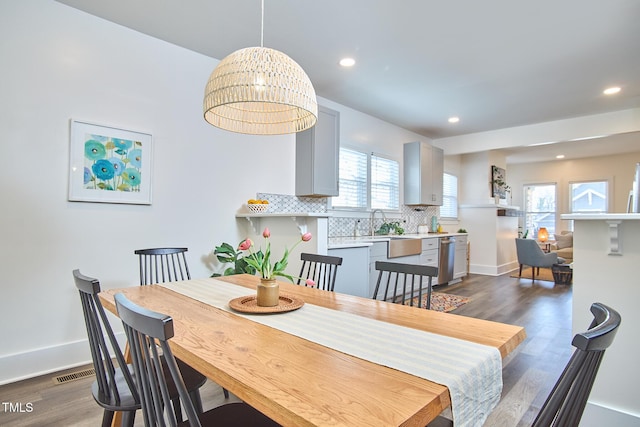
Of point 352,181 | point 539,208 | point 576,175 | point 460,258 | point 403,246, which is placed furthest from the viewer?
point 539,208

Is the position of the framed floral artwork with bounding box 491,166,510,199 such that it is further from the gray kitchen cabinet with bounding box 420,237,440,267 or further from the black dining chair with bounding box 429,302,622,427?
the black dining chair with bounding box 429,302,622,427

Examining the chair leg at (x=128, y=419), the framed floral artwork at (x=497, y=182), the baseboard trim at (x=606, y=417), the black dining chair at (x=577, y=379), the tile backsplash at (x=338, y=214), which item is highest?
the framed floral artwork at (x=497, y=182)

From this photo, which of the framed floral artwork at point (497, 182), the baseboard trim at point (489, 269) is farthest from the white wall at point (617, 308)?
the framed floral artwork at point (497, 182)

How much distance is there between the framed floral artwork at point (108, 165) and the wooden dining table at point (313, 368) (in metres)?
1.53

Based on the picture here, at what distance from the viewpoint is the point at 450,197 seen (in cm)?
735

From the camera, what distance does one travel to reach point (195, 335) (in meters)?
1.21

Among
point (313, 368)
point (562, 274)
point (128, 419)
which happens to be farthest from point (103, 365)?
point (562, 274)

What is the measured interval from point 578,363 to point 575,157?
9.98 metres

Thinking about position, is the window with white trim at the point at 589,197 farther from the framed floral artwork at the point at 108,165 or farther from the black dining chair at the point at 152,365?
the black dining chair at the point at 152,365

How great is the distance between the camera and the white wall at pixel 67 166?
241 centimetres

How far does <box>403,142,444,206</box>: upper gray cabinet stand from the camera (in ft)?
19.4

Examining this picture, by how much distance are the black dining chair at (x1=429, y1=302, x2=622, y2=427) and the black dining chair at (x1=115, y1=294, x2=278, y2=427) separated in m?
0.78

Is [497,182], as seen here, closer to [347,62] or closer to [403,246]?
[403,246]

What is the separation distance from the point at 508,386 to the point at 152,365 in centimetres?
241
